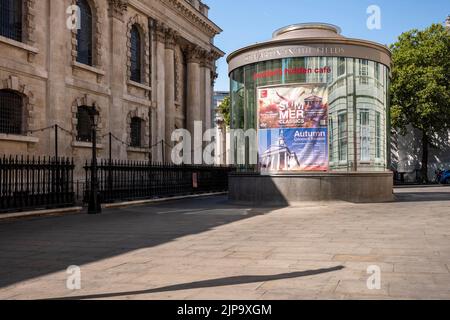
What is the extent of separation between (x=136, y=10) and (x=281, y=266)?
1073 inches

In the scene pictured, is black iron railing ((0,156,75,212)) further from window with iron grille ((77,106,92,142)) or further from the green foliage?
the green foliage

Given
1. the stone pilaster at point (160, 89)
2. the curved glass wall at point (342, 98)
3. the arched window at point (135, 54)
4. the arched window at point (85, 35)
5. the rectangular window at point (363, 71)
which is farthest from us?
the stone pilaster at point (160, 89)

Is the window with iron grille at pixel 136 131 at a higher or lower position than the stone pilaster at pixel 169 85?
lower

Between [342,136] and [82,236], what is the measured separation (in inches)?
405

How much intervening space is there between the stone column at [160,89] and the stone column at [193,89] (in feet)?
17.5

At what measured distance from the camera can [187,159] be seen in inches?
1468

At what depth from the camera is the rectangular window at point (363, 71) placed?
18.1 m

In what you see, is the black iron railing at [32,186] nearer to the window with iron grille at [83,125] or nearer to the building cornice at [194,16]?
the window with iron grille at [83,125]

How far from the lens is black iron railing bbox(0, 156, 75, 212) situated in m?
14.3

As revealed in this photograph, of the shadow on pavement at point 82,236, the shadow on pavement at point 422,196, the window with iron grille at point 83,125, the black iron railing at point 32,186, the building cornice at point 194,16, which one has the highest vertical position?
the building cornice at point 194,16

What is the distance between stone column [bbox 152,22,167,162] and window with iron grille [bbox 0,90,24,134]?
40.5 ft

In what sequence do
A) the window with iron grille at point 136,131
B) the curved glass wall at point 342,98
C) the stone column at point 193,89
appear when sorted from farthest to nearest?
the stone column at point 193,89
the window with iron grille at point 136,131
the curved glass wall at point 342,98

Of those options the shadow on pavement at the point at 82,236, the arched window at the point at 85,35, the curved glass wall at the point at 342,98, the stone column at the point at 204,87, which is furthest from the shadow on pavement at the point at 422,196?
the stone column at the point at 204,87

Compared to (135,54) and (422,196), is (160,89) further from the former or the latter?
(422,196)
